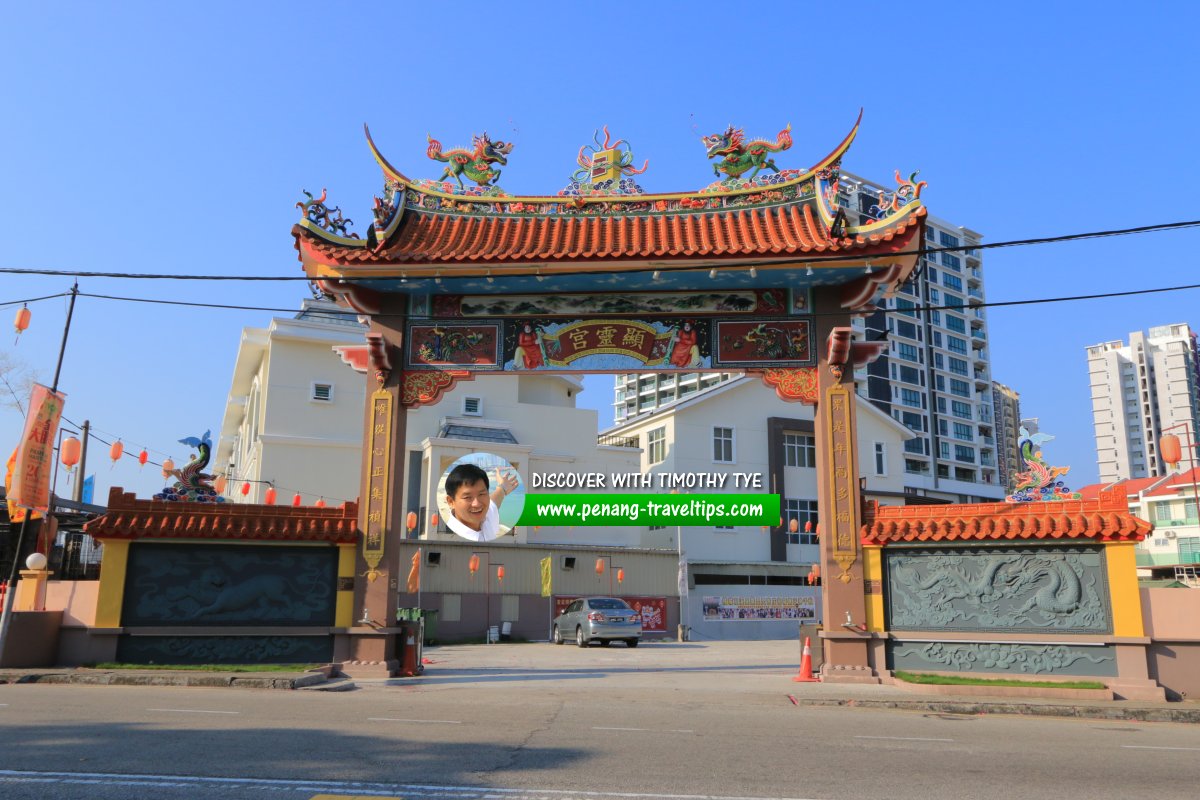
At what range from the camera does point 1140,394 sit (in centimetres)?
12962

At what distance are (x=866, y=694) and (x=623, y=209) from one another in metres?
10.1

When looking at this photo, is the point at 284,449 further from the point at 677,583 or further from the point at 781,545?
the point at 781,545

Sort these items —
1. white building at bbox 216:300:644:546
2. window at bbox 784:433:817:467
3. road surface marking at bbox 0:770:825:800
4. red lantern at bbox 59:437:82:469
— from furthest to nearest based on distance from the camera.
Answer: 1. window at bbox 784:433:817:467
2. white building at bbox 216:300:644:546
3. red lantern at bbox 59:437:82:469
4. road surface marking at bbox 0:770:825:800

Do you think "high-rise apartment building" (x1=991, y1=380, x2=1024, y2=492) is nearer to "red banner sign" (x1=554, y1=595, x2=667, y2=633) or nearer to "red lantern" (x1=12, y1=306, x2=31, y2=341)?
"red banner sign" (x1=554, y1=595, x2=667, y2=633)

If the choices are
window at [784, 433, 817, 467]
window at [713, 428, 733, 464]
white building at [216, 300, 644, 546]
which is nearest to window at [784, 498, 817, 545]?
window at [784, 433, 817, 467]

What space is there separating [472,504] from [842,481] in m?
22.7

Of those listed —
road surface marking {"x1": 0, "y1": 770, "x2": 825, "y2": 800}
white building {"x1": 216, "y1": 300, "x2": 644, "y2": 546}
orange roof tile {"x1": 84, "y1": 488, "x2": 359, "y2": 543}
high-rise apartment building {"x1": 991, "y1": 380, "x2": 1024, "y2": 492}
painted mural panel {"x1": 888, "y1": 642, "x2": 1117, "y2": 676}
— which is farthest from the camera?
high-rise apartment building {"x1": 991, "y1": 380, "x2": 1024, "y2": 492}

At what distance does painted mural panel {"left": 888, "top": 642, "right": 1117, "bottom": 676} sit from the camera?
14.3m

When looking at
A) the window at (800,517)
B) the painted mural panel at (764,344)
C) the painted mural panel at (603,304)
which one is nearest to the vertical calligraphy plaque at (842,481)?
the painted mural panel at (764,344)

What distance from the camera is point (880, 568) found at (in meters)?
15.7

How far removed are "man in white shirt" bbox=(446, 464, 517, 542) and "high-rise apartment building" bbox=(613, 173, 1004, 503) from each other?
171ft

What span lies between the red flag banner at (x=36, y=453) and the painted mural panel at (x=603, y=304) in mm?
6452

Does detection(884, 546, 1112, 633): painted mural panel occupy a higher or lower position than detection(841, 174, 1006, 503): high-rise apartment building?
lower

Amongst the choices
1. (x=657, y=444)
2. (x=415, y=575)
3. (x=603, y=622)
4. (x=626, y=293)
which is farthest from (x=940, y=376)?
(x=626, y=293)
